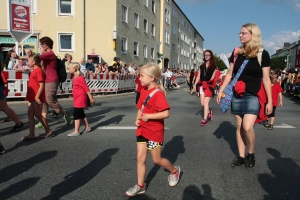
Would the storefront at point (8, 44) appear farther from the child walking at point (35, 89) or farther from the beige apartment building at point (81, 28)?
the child walking at point (35, 89)

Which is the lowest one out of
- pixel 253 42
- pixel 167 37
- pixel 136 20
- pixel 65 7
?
pixel 253 42

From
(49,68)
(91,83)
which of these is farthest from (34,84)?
(91,83)

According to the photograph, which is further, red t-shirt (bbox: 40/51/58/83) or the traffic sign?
the traffic sign

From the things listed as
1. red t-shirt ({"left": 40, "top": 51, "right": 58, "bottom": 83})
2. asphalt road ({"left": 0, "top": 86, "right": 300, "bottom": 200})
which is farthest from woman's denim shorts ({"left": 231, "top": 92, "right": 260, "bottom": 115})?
red t-shirt ({"left": 40, "top": 51, "right": 58, "bottom": 83})

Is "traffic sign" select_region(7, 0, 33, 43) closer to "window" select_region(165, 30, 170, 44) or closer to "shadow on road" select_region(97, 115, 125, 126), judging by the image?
"shadow on road" select_region(97, 115, 125, 126)

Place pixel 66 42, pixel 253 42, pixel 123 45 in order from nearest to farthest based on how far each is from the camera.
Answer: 1. pixel 253 42
2. pixel 66 42
3. pixel 123 45

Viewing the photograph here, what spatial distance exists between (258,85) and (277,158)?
137 cm

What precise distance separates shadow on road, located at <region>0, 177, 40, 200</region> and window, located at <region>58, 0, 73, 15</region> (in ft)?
73.8

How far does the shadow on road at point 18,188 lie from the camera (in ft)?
9.72

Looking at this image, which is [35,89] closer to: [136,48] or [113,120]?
[113,120]

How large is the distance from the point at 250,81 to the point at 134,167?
1938mm

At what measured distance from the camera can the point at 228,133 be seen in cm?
617

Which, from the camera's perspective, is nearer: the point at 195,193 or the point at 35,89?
the point at 195,193

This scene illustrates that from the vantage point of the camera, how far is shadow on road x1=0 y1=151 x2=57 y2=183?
138 inches
